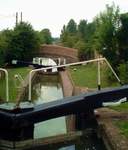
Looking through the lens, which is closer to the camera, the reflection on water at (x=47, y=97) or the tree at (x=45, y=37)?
the reflection on water at (x=47, y=97)

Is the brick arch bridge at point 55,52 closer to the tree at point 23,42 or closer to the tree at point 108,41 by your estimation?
the tree at point 23,42

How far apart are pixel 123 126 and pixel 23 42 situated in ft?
102

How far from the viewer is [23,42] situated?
41656mm

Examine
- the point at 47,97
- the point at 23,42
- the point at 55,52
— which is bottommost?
the point at 47,97

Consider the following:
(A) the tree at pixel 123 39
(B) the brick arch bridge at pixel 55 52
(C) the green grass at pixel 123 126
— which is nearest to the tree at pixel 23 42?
(B) the brick arch bridge at pixel 55 52

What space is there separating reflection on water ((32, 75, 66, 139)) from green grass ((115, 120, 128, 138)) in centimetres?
232

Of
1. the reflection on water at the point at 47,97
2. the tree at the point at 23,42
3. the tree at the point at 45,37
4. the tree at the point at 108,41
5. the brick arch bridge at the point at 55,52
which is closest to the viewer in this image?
the reflection on water at the point at 47,97

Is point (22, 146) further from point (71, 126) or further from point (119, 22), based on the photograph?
point (119, 22)

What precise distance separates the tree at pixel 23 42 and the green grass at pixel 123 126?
2603 centimetres

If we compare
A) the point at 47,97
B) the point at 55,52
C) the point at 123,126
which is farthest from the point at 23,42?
the point at 123,126

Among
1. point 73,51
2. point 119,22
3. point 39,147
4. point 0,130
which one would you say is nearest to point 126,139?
point 39,147

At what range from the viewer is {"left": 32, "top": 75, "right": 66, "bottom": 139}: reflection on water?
13398 millimetres

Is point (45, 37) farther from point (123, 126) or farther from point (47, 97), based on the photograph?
point (123, 126)

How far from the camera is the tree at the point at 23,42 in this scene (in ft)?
126
